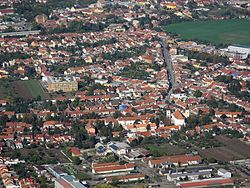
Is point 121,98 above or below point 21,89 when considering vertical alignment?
above

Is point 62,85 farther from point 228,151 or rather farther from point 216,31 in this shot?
point 216,31

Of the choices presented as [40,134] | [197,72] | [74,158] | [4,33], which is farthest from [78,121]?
[4,33]

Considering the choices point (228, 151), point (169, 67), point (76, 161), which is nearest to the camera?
point (76, 161)

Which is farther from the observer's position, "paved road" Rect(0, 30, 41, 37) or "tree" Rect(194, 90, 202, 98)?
"paved road" Rect(0, 30, 41, 37)

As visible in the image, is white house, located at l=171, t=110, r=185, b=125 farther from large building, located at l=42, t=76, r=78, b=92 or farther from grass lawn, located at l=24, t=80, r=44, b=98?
grass lawn, located at l=24, t=80, r=44, b=98

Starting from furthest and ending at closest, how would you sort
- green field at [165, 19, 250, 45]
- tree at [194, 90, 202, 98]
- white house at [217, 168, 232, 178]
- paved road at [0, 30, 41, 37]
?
paved road at [0, 30, 41, 37] → green field at [165, 19, 250, 45] → tree at [194, 90, 202, 98] → white house at [217, 168, 232, 178]

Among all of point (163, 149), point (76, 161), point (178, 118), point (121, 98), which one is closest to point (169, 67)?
point (121, 98)

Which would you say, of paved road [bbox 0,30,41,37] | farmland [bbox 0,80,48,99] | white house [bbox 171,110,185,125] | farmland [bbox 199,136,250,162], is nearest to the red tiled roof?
farmland [bbox 199,136,250,162]
